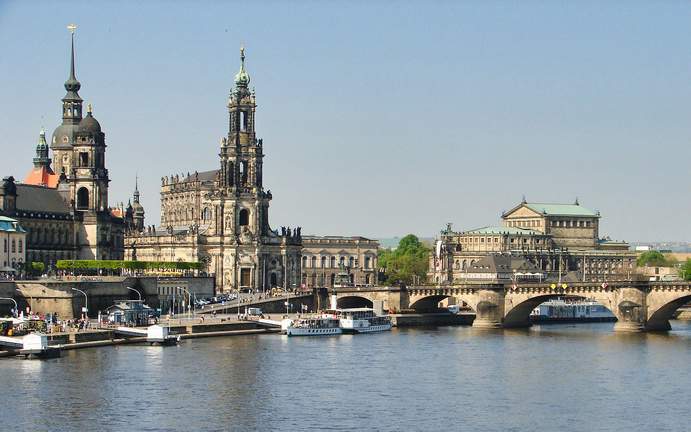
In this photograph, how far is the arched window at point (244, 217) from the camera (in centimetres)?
16462

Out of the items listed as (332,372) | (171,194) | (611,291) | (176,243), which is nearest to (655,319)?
(611,291)

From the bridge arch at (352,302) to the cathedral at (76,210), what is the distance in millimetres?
22992

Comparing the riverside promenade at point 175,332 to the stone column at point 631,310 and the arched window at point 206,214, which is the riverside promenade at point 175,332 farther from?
the arched window at point 206,214

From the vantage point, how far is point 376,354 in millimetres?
104875

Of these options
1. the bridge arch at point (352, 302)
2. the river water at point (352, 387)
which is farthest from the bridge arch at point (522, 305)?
the river water at point (352, 387)

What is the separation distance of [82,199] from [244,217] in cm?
2177

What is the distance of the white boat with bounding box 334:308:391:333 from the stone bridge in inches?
373

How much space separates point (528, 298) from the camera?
136 metres

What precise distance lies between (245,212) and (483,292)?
35.5 m

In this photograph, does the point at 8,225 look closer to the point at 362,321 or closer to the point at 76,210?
the point at 76,210

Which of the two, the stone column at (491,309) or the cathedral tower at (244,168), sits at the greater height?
the cathedral tower at (244,168)

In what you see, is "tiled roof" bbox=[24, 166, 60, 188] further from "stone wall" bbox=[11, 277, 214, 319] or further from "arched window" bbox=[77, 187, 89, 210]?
"stone wall" bbox=[11, 277, 214, 319]

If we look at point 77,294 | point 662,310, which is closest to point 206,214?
point 77,294

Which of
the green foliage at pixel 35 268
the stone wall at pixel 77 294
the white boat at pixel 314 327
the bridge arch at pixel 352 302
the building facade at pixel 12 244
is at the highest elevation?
the building facade at pixel 12 244
